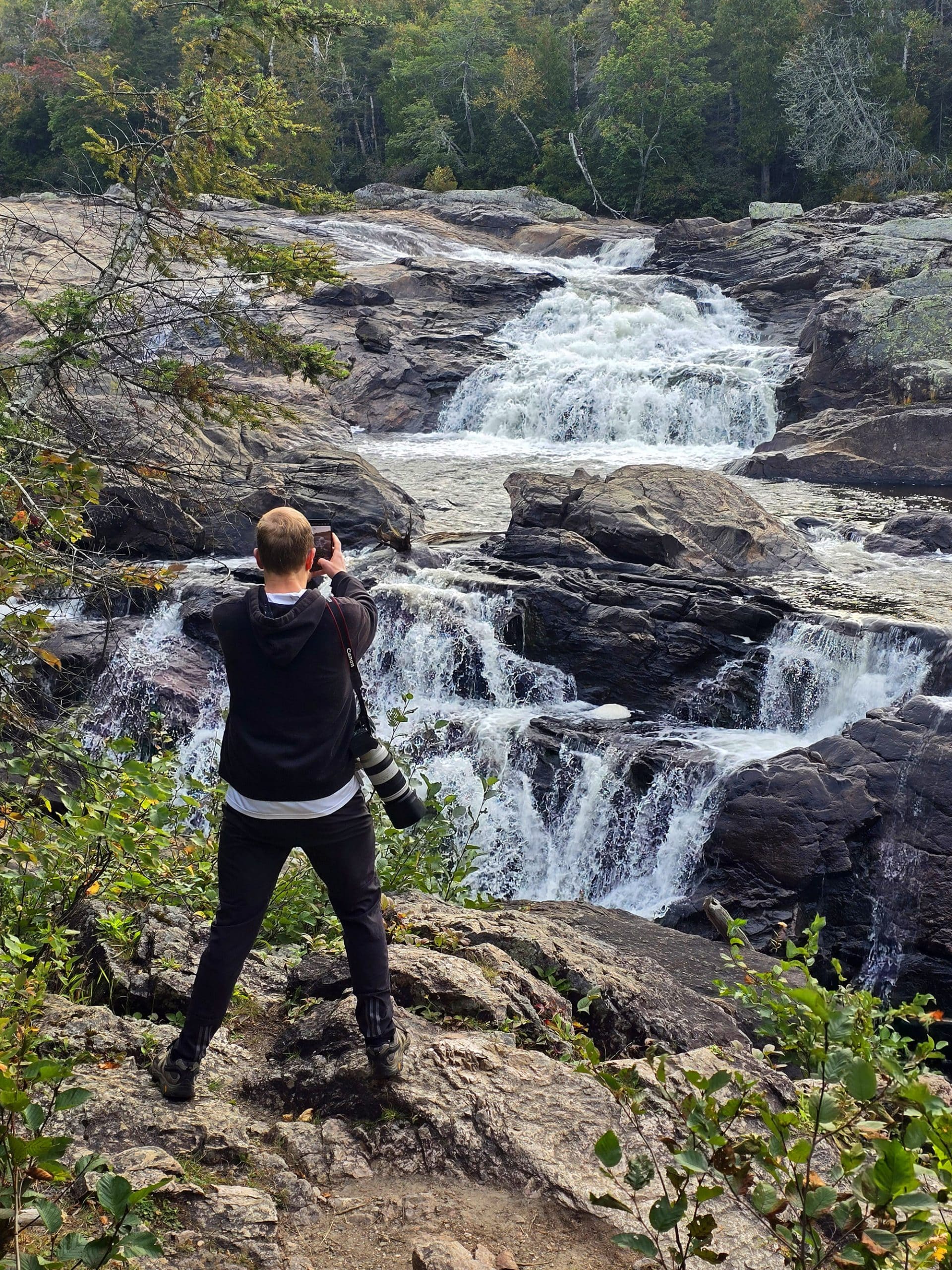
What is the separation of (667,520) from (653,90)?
108 ft

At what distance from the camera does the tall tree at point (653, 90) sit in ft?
128

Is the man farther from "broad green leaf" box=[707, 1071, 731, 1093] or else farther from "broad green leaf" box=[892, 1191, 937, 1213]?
"broad green leaf" box=[892, 1191, 937, 1213]

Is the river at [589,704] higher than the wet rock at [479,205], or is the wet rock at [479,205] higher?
the wet rock at [479,205]

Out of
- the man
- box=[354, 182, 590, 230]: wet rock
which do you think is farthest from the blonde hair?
box=[354, 182, 590, 230]: wet rock

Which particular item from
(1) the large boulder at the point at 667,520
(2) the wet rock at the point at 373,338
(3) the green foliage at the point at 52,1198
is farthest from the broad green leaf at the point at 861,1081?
(2) the wet rock at the point at 373,338

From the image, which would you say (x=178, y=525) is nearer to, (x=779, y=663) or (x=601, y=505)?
(x=601, y=505)

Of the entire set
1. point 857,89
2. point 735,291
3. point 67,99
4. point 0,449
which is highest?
point 857,89

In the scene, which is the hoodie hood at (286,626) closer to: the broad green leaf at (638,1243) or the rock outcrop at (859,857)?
the broad green leaf at (638,1243)

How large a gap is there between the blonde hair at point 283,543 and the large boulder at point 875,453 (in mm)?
15337

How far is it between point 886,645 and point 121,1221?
8.79m

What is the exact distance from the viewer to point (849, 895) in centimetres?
786

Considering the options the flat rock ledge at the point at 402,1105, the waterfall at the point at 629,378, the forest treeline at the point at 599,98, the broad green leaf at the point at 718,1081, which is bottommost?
the flat rock ledge at the point at 402,1105

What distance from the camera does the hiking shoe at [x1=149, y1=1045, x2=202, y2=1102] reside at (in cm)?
315

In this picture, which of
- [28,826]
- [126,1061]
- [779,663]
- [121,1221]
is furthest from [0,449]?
[779,663]
